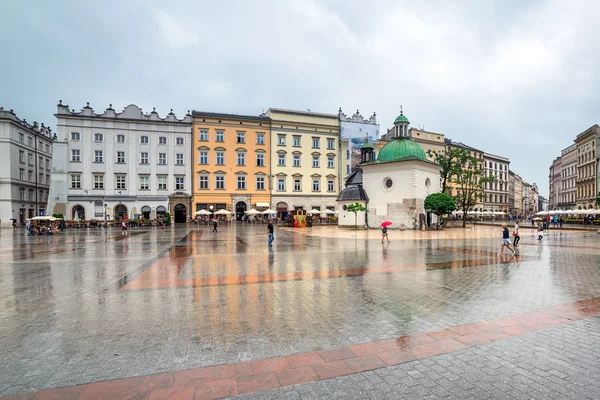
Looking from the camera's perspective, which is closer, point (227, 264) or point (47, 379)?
point (47, 379)

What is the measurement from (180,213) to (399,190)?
32.7m

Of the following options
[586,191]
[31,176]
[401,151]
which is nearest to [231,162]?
[401,151]

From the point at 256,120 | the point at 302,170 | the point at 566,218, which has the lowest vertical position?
the point at 566,218

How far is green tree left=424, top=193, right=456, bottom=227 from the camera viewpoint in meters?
35.4

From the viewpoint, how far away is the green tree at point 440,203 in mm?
35375

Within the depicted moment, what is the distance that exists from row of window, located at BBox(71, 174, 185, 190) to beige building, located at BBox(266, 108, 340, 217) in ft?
47.8

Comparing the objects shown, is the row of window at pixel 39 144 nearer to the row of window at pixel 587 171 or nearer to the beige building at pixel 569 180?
the row of window at pixel 587 171

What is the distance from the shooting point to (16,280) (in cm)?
1018

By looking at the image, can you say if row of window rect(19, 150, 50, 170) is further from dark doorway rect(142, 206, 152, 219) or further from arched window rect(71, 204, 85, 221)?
dark doorway rect(142, 206, 152, 219)

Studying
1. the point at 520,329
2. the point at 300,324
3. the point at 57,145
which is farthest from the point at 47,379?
the point at 57,145

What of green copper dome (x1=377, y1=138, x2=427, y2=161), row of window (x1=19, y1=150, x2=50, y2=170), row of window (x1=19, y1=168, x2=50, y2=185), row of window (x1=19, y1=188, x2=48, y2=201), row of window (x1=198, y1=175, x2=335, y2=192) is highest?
row of window (x1=19, y1=150, x2=50, y2=170)

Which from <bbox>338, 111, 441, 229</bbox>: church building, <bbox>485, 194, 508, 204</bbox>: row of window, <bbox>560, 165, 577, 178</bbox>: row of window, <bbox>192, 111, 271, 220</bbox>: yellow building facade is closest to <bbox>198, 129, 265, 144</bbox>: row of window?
<bbox>192, 111, 271, 220</bbox>: yellow building facade

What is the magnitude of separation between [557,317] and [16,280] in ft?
47.0

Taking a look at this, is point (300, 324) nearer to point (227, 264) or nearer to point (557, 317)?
point (557, 317)
